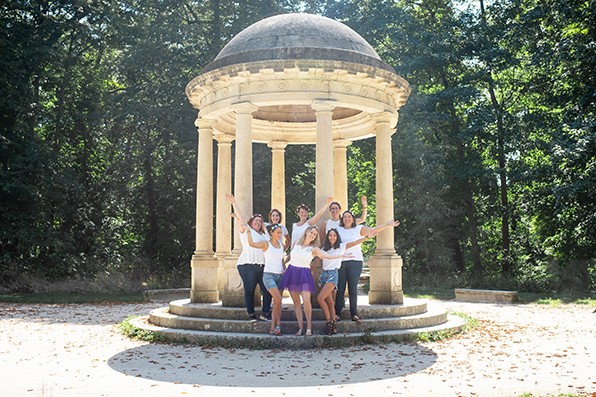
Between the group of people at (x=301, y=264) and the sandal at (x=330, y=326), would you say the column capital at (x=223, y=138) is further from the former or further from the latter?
the sandal at (x=330, y=326)

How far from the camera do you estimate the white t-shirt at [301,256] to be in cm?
1221

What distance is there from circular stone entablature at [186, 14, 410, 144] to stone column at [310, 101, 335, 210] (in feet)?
0.61

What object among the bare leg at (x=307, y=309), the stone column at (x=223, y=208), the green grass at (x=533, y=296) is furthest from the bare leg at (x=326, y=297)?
the green grass at (x=533, y=296)

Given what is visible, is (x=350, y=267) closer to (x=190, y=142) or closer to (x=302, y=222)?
(x=302, y=222)

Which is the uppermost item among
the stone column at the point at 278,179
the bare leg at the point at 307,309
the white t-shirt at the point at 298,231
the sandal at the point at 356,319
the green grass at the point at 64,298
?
the stone column at the point at 278,179

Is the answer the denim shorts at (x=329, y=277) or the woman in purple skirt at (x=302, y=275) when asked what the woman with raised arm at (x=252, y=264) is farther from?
the denim shorts at (x=329, y=277)

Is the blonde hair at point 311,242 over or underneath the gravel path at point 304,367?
over

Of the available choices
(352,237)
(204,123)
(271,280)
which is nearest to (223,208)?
(204,123)

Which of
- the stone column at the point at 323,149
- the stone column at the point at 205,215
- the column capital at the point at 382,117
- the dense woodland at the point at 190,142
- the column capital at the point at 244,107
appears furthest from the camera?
the dense woodland at the point at 190,142

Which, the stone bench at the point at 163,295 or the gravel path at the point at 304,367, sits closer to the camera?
the gravel path at the point at 304,367

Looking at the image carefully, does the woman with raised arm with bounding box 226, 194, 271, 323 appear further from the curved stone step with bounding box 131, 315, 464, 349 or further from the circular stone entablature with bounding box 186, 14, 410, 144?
the circular stone entablature with bounding box 186, 14, 410, 144

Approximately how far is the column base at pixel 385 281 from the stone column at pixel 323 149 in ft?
7.20

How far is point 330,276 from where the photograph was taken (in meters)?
12.5

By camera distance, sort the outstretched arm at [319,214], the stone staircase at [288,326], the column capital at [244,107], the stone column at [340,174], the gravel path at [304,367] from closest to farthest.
→ the gravel path at [304,367] < the stone staircase at [288,326] < the outstretched arm at [319,214] < the column capital at [244,107] < the stone column at [340,174]
